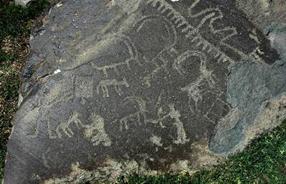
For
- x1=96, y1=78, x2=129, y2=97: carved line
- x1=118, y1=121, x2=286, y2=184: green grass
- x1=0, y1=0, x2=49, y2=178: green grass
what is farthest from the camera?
x1=0, y1=0, x2=49, y2=178: green grass

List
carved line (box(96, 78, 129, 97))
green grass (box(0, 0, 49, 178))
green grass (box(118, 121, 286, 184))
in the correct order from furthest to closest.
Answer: green grass (box(0, 0, 49, 178)) < green grass (box(118, 121, 286, 184)) < carved line (box(96, 78, 129, 97))

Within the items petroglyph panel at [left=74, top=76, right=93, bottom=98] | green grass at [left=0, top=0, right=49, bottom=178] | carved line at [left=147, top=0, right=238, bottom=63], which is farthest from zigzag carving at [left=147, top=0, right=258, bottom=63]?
green grass at [left=0, top=0, right=49, bottom=178]

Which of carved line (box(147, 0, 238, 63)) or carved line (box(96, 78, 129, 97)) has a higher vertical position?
carved line (box(147, 0, 238, 63))

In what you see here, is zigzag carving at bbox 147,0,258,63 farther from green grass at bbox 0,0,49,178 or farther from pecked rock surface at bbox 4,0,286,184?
green grass at bbox 0,0,49,178

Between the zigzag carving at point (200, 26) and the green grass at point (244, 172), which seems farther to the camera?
the green grass at point (244, 172)

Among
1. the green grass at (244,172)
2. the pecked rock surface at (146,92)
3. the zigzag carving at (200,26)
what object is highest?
the zigzag carving at (200,26)

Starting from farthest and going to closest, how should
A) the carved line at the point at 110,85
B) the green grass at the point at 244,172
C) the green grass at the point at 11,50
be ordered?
the green grass at the point at 11,50 < the green grass at the point at 244,172 < the carved line at the point at 110,85

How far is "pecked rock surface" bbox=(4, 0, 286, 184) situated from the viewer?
470cm

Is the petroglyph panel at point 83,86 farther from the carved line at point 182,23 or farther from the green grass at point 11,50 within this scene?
the green grass at point 11,50

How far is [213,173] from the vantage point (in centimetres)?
497

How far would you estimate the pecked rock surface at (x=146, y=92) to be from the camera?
4695mm

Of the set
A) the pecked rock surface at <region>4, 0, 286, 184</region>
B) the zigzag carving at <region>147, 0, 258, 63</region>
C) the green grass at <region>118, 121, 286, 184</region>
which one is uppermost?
the zigzag carving at <region>147, 0, 258, 63</region>

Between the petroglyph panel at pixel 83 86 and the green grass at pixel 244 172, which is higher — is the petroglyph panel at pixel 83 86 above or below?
above

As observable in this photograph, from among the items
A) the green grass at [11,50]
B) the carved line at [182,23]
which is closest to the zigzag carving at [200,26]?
the carved line at [182,23]
